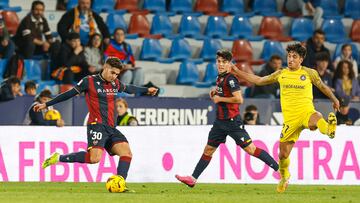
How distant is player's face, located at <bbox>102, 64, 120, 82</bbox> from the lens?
14.4m

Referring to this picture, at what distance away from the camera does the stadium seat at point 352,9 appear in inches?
1041

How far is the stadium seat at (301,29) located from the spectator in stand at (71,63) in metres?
6.21

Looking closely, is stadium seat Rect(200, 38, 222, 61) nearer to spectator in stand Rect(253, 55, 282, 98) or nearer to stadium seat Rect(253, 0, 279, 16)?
stadium seat Rect(253, 0, 279, 16)

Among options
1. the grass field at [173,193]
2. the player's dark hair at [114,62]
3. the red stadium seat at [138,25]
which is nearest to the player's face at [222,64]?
the player's dark hair at [114,62]

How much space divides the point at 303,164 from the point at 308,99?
3890 mm

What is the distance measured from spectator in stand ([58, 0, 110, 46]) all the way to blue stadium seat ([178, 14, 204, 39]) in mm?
2682

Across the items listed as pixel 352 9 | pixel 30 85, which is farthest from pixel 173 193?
pixel 352 9

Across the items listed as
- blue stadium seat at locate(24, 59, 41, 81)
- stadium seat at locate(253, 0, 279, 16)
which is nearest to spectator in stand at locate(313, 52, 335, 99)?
stadium seat at locate(253, 0, 279, 16)

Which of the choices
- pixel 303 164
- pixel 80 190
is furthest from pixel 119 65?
pixel 303 164

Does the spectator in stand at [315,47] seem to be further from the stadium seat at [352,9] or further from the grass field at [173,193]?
the grass field at [173,193]

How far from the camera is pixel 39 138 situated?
18078 mm

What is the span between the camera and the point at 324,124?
14344 millimetres

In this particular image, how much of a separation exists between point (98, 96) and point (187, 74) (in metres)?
9.02

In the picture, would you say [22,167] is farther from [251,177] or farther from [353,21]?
[353,21]
